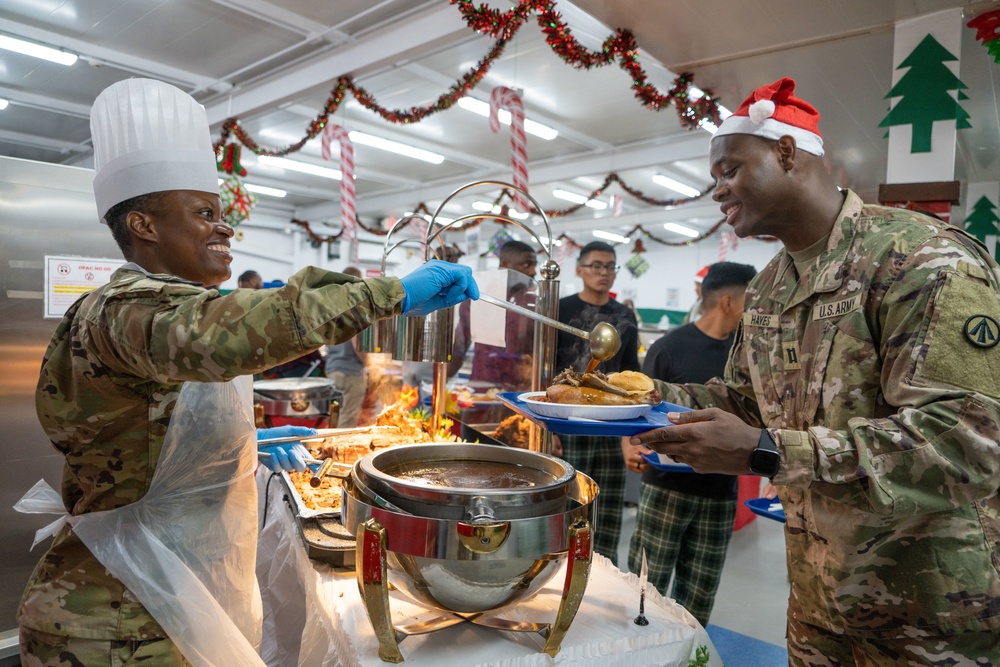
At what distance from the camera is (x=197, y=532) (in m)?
1.44

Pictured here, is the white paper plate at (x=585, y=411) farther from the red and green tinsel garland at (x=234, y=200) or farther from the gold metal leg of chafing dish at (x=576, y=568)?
the red and green tinsel garland at (x=234, y=200)

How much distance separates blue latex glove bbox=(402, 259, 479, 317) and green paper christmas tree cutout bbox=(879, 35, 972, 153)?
2.73 m

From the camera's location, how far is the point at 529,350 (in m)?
3.24

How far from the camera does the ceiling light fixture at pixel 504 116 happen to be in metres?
8.26

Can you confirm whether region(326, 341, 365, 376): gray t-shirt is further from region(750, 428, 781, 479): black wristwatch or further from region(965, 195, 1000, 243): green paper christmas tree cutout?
region(965, 195, 1000, 243): green paper christmas tree cutout

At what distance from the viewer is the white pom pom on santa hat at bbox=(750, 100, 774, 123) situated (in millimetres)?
1666

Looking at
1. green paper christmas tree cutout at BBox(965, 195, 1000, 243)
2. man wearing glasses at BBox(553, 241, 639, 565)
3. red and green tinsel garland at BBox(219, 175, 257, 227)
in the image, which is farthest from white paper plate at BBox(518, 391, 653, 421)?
red and green tinsel garland at BBox(219, 175, 257, 227)

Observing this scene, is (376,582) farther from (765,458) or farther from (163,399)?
(765,458)

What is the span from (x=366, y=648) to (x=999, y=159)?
8.14 meters

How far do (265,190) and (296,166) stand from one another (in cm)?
373

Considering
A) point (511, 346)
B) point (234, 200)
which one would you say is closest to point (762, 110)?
point (511, 346)

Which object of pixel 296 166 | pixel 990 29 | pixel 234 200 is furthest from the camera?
pixel 296 166

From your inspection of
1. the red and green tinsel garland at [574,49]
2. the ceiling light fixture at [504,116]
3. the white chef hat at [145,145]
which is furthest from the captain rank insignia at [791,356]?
the ceiling light fixture at [504,116]

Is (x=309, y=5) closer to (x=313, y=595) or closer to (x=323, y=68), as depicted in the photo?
(x=323, y=68)
